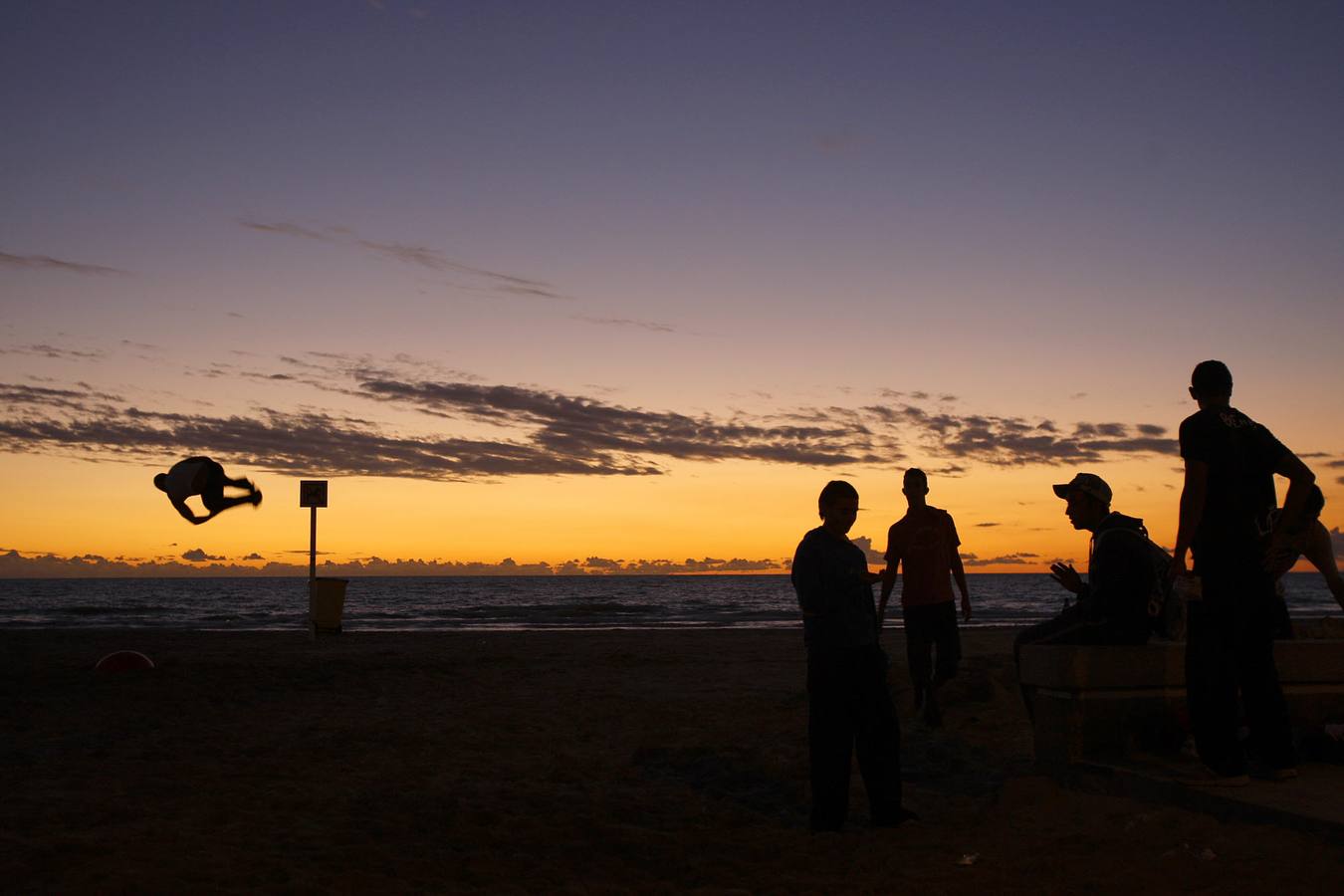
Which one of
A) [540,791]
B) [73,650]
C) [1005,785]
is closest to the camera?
[1005,785]

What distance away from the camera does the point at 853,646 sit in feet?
17.5

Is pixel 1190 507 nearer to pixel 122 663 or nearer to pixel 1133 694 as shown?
pixel 1133 694

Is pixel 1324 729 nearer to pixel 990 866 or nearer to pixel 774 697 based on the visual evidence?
pixel 990 866

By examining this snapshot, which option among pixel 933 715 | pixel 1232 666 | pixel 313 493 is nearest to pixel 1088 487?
pixel 1232 666

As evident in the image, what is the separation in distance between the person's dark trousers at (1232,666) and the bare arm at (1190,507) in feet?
0.60

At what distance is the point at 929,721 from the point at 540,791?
3.58 metres

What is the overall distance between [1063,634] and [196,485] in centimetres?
647

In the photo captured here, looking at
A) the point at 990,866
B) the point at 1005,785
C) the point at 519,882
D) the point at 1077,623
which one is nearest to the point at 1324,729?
the point at 1077,623

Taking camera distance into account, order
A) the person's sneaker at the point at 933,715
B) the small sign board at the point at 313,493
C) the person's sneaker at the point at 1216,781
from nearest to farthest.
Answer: the person's sneaker at the point at 1216,781
the person's sneaker at the point at 933,715
the small sign board at the point at 313,493

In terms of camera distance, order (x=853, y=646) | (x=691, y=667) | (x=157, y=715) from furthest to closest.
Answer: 1. (x=691, y=667)
2. (x=157, y=715)
3. (x=853, y=646)

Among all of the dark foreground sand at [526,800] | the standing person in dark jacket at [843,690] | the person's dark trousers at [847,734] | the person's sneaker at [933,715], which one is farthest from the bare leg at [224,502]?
the person's sneaker at [933,715]

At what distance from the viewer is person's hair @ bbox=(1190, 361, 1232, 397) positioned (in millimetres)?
5066

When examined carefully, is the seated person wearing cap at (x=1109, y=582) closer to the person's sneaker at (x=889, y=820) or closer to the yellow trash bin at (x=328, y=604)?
the person's sneaker at (x=889, y=820)

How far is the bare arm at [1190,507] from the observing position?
4797 mm
